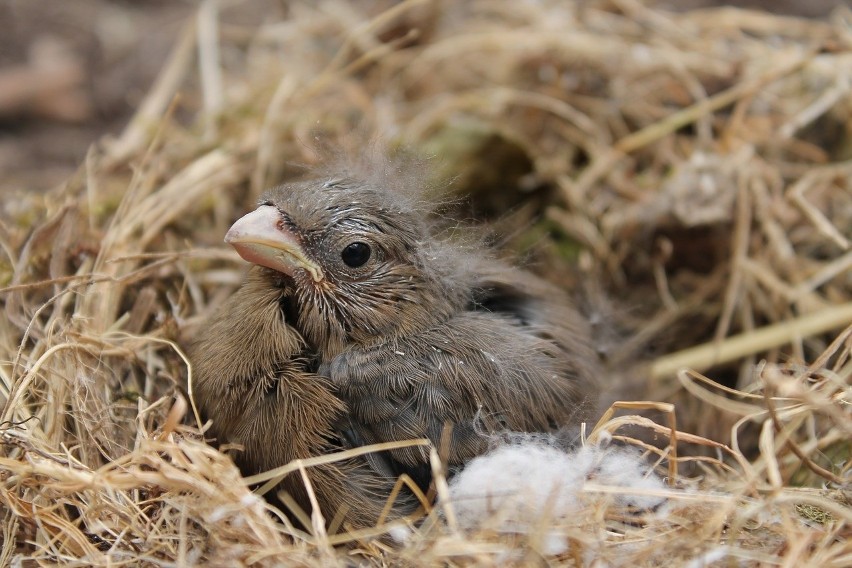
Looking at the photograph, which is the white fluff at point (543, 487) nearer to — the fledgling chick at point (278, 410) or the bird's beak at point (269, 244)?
the fledgling chick at point (278, 410)

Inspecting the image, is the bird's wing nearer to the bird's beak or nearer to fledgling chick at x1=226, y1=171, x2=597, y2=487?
fledgling chick at x1=226, y1=171, x2=597, y2=487

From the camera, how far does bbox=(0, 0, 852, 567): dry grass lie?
1.71 metres

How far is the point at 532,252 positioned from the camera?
2615 millimetres

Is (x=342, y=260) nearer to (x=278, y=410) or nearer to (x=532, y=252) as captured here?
(x=278, y=410)

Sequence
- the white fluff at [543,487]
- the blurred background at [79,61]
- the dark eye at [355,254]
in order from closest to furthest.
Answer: the white fluff at [543,487] < the dark eye at [355,254] < the blurred background at [79,61]

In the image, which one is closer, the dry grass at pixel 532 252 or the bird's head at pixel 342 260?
the dry grass at pixel 532 252

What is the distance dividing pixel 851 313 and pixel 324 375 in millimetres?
1788

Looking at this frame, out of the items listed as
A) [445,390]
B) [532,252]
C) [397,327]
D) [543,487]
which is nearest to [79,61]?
[532,252]

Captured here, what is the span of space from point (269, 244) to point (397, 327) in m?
0.38

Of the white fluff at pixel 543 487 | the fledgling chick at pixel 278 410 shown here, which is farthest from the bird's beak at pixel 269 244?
the white fluff at pixel 543 487

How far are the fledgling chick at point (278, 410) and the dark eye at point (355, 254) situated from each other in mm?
189

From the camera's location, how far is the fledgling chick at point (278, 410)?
1.87m

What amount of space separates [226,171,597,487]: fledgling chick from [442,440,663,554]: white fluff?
121mm

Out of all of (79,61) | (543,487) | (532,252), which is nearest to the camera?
(543,487)
